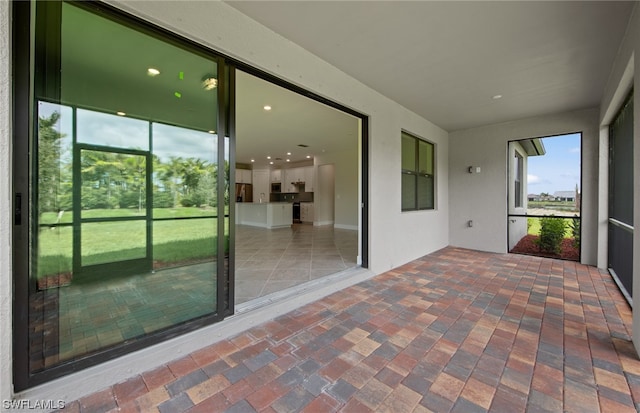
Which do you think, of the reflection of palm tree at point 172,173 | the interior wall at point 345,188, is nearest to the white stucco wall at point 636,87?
the reflection of palm tree at point 172,173

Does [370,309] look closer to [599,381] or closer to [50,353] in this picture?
[599,381]

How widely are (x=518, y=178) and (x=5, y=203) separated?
25.8 ft

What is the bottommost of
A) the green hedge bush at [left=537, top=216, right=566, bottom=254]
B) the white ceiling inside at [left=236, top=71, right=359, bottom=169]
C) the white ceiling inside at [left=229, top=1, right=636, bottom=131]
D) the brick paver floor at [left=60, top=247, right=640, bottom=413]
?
the brick paver floor at [left=60, top=247, right=640, bottom=413]

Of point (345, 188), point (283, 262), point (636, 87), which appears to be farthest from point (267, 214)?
point (636, 87)

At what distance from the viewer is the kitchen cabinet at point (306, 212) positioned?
34.5 feet

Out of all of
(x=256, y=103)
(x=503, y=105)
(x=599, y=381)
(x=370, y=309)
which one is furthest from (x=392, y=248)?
(x=256, y=103)

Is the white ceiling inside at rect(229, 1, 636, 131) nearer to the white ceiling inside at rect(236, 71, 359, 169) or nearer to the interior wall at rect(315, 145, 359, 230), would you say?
the white ceiling inside at rect(236, 71, 359, 169)

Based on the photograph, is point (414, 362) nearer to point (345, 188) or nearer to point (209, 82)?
point (209, 82)

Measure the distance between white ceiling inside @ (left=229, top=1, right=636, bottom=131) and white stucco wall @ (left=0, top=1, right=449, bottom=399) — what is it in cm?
16

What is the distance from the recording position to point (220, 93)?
201cm
